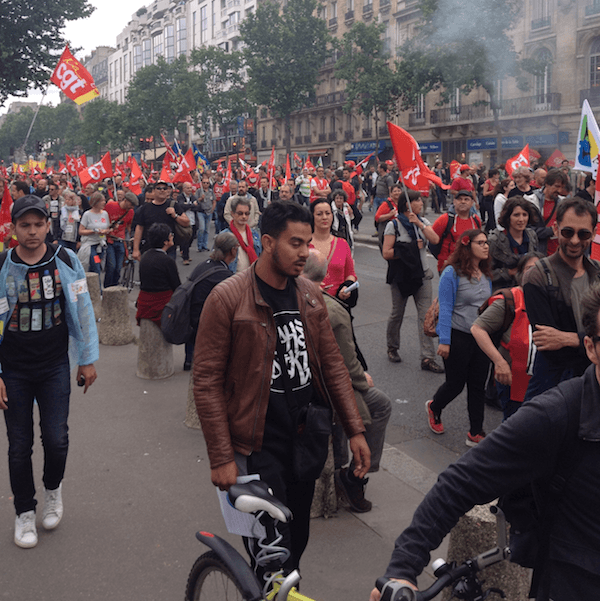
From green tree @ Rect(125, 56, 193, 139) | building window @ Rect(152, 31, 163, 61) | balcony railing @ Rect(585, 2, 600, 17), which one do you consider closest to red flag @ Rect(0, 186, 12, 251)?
balcony railing @ Rect(585, 2, 600, 17)

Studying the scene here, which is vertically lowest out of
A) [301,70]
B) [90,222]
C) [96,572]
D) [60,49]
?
[96,572]

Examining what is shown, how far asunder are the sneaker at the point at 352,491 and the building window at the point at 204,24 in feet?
287

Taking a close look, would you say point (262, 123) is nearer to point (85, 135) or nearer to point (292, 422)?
point (85, 135)

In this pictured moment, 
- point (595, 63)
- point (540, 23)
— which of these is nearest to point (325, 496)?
point (595, 63)

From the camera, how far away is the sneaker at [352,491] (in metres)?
4.14

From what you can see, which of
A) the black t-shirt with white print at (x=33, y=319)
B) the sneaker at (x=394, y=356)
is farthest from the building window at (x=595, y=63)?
the black t-shirt with white print at (x=33, y=319)

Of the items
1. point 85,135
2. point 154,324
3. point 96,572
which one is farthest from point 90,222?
point 85,135

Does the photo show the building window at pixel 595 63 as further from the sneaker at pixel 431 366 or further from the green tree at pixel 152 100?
the green tree at pixel 152 100

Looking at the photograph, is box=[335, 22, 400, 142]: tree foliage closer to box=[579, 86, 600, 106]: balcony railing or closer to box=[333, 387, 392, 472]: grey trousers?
box=[579, 86, 600, 106]: balcony railing

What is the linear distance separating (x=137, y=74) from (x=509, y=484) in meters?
72.2

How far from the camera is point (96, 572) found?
3533 mm

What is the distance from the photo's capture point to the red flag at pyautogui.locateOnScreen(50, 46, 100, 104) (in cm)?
1566

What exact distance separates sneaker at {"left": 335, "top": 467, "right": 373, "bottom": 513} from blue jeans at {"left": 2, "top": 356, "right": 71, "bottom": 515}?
62.3 inches

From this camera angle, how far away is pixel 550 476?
176 cm
